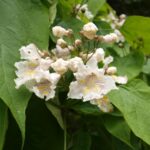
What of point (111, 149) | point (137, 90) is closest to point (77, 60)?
point (137, 90)

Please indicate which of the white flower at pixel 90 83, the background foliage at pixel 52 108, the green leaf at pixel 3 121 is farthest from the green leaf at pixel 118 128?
the green leaf at pixel 3 121

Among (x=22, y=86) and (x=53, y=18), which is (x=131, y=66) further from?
(x=22, y=86)

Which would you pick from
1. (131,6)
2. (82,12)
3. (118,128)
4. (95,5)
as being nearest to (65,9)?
(82,12)

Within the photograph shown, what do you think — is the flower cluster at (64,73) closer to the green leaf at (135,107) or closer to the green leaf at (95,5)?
the green leaf at (135,107)

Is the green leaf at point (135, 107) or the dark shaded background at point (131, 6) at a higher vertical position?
the green leaf at point (135, 107)

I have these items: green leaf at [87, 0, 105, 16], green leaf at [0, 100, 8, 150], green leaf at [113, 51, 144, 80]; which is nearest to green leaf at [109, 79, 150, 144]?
green leaf at [113, 51, 144, 80]

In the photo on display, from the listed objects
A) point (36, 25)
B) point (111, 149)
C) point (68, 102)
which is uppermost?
point (36, 25)
